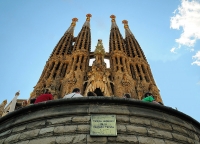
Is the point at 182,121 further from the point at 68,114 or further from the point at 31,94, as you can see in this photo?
the point at 31,94

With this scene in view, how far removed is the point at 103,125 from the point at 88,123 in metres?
0.41

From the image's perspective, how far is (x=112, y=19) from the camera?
39000 mm

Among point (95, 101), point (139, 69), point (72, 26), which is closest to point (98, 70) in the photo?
point (139, 69)

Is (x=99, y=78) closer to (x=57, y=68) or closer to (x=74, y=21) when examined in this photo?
(x=57, y=68)

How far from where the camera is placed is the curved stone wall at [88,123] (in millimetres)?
5488

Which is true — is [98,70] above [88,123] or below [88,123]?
above

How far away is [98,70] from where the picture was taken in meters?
20.4

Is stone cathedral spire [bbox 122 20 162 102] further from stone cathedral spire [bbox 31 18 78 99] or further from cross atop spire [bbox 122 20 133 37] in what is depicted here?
stone cathedral spire [bbox 31 18 78 99]

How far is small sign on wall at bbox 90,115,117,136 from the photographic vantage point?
5.41m

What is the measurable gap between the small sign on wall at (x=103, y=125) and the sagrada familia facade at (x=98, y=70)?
11914 millimetres

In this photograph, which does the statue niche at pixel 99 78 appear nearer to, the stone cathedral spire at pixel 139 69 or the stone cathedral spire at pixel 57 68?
the stone cathedral spire at pixel 139 69

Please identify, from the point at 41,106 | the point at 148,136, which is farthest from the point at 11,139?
the point at 148,136

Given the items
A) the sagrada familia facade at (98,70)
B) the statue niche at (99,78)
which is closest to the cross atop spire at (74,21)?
the sagrada familia facade at (98,70)

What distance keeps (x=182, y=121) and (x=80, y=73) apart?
18.3 metres
